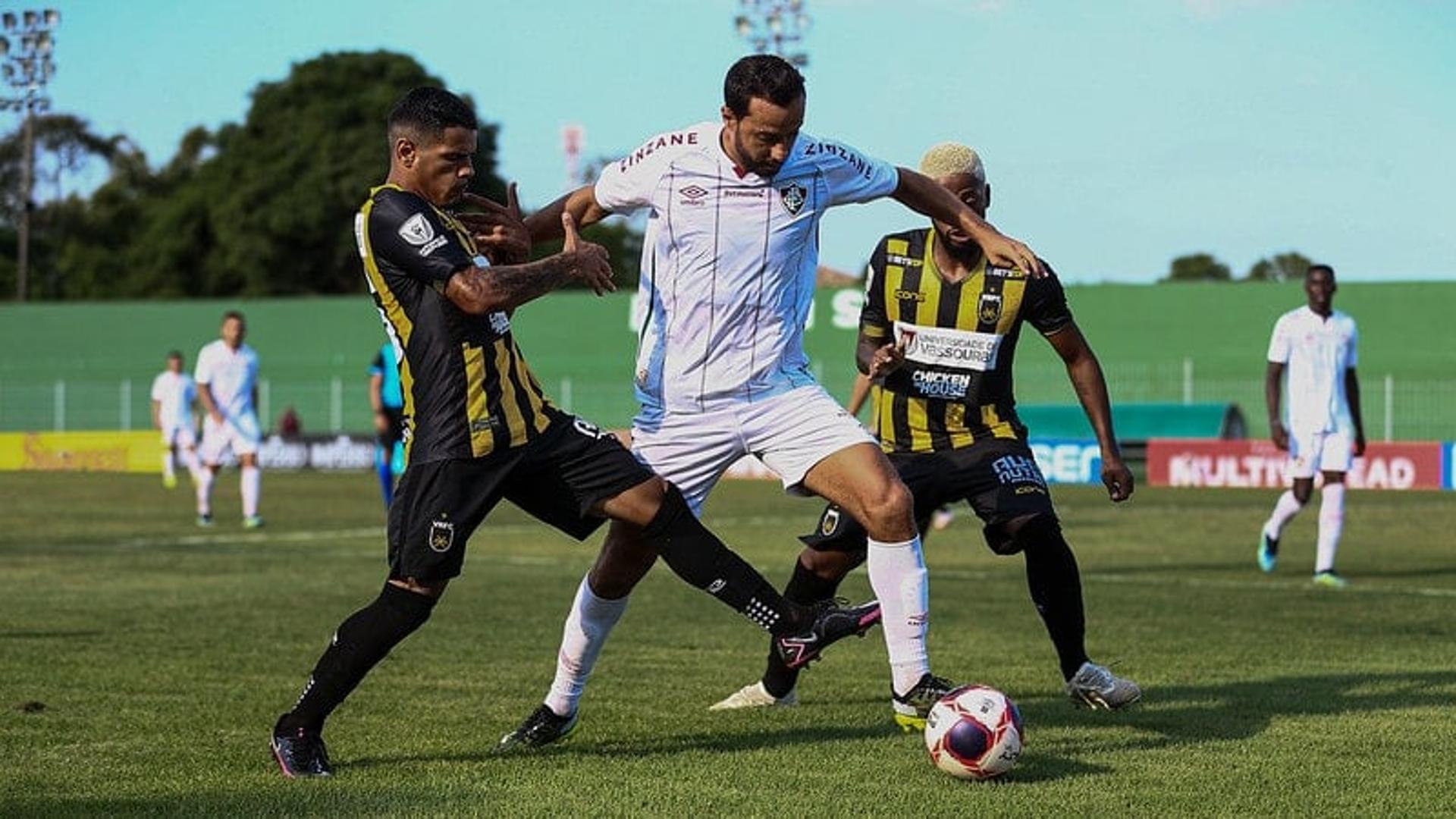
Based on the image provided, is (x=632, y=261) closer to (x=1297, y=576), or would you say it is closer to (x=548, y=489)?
(x=1297, y=576)

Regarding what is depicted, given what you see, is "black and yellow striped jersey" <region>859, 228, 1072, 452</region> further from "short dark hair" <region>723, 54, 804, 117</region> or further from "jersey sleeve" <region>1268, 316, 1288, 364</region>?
"jersey sleeve" <region>1268, 316, 1288, 364</region>

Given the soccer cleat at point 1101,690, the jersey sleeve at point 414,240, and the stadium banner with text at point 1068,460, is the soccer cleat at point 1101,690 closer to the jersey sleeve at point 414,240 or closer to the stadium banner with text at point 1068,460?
the jersey sleeve at point 414,240

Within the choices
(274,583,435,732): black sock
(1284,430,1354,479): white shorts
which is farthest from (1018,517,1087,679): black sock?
(1284,430,1354,479): white shorts

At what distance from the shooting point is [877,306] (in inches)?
373

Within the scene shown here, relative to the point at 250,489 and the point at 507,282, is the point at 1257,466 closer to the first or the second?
the point at 250,489

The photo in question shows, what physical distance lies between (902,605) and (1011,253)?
51.6 inches

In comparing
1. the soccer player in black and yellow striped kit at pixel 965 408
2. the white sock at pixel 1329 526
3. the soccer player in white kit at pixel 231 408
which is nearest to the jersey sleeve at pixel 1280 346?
the white sock at pixel 1329 526

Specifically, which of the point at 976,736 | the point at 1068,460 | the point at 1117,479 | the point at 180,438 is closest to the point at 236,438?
the point at 180,438

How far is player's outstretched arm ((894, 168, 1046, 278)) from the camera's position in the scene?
25.3 ft

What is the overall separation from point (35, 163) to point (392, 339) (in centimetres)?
8378

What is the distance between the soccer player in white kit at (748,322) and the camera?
7.68 metres

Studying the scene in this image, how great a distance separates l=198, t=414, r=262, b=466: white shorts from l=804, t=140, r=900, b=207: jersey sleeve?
1702 cm

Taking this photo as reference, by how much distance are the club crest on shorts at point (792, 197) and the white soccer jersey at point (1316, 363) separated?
1028cm

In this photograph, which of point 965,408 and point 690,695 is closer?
point 965,408
